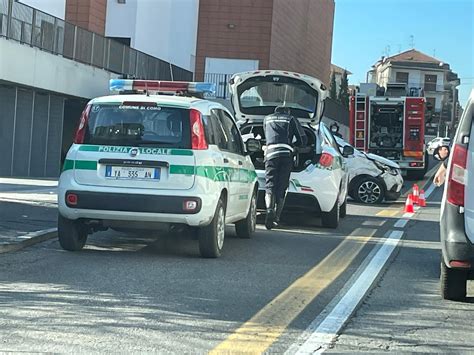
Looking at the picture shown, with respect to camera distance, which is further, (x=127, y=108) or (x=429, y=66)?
(x=429, y=66)

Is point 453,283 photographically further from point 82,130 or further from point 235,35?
point 235,35

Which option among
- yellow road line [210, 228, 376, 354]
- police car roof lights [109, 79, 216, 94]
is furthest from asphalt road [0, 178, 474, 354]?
police car roof lights [109, 79, 216, 94]

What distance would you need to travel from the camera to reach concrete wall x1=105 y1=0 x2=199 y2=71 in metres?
34.2

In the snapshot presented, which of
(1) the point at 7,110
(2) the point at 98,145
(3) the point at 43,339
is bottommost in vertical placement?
(3) the point at 43,339

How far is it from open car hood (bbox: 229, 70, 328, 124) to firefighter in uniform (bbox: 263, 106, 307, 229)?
4.65 ft

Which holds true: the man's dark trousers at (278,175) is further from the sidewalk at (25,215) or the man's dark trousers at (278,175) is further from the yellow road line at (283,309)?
the sidewalk at (25,215)

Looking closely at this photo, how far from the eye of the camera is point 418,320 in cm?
610

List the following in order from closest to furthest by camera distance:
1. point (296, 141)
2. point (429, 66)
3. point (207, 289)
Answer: point (207, 289), point (296, 141), point (429, 66)

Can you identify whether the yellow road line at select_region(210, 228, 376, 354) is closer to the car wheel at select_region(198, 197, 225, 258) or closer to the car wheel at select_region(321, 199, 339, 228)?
the car wheel at select_region(198, 197, 225, 258)

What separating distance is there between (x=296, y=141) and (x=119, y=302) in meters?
5.47

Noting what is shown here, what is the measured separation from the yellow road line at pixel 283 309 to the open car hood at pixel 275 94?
3479 millimetres

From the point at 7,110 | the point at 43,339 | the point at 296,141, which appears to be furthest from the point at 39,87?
the point at 43,339

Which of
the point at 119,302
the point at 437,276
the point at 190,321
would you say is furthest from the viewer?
the point at 437,276

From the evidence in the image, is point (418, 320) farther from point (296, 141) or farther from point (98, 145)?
point (296, 141)
